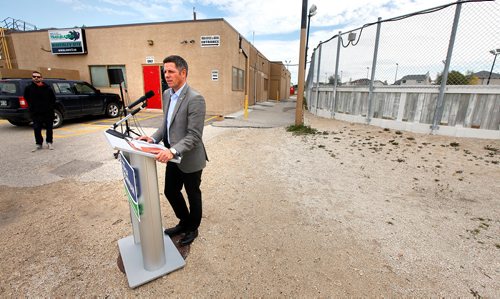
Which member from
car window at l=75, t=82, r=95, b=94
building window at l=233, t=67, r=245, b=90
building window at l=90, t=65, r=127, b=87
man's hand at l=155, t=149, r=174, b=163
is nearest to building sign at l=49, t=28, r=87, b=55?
building window at l=90, t=65, r=127, b=87

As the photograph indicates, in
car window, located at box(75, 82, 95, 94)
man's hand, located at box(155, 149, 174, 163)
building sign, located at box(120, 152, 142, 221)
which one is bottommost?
building sign, located at box(120, 152, 142, 221)

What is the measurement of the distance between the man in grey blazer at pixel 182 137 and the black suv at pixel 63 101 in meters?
7.42

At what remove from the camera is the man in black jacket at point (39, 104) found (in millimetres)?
5363

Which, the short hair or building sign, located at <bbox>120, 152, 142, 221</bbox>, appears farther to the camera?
the short hair

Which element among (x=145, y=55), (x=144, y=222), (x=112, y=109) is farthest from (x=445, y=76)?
(x=145, y=55)

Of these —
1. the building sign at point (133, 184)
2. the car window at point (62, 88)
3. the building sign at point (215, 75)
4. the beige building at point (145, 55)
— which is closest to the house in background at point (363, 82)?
the beige building at point (145, 55)

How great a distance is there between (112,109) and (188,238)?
392 inches

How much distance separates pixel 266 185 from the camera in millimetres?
4070

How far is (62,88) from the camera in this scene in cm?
835

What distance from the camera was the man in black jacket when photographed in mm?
5363

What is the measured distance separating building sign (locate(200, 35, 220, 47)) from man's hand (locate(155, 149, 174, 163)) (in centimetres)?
1086

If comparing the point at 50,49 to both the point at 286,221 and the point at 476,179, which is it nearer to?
the point at 286,221

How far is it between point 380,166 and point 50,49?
16.7 metres

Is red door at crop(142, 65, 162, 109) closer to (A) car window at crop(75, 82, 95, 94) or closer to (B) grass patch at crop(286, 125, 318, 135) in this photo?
(A) car window at crop(75, 82, 95, 94)
